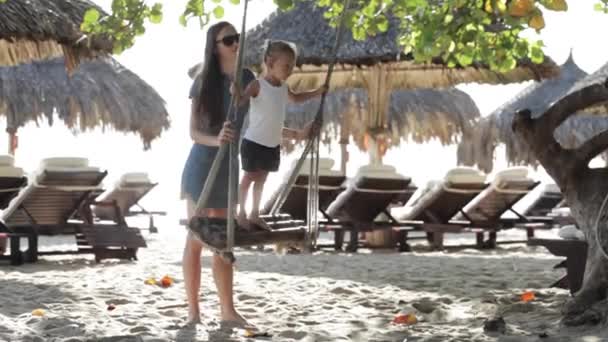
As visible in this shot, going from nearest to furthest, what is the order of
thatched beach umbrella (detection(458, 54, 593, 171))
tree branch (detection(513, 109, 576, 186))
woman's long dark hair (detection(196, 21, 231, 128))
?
1. woman's long dark hair (detection(196, 21, 231, 128))
2. tree branch (detection(513, 109, 576, 186))
3. thatched beach umbrella (detection(458, 54, 593, 171))

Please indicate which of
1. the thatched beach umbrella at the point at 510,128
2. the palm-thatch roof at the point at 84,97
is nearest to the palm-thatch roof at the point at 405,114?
the thatched beach umbrella at the point at 510,128

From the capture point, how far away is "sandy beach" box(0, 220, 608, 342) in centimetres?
399

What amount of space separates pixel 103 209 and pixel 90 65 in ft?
18.1

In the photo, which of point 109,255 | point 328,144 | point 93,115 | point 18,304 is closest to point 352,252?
point 109,255

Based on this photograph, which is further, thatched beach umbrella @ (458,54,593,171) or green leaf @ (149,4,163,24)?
thatched beach umbrella @ (458,54,593,171)

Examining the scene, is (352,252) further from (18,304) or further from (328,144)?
(328,144)

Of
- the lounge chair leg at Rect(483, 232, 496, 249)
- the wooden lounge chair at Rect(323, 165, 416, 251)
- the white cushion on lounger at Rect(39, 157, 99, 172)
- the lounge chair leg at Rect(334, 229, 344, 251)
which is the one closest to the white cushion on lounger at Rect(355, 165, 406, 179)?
the wooden lounge chair at Rect(323, 165, 416, 251)

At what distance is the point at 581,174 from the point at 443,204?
220 inches

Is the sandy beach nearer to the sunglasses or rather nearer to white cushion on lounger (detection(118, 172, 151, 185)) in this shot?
the sunglasses

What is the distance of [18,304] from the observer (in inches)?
192

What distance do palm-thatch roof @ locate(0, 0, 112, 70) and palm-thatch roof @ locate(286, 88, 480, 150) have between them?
464 inches

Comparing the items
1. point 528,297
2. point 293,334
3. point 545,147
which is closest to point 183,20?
point 293,334

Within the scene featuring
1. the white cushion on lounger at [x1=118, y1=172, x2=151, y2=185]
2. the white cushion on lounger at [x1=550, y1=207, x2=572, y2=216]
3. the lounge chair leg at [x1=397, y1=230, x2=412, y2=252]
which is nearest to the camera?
the lounge chair leg at [x1=397, y1=230, x2=412, y2=252]

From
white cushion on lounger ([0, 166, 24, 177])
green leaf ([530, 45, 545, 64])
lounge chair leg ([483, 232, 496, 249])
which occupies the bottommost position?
lounge chair leg ([483, 232, 496, 249])
